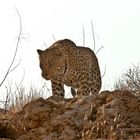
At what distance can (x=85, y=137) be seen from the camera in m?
5.36

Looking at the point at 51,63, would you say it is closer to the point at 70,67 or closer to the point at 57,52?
the point at 57,52

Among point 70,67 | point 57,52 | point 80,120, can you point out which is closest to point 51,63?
point 57,52

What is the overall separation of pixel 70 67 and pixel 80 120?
5.66 m

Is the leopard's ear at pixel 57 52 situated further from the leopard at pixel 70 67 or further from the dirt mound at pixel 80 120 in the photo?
the dirt mound at pixel 80 120

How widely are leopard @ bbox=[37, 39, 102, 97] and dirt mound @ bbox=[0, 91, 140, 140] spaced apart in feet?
15.7

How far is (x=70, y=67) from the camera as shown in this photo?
11477mm

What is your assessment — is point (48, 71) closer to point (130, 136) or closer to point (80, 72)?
point (80, 72)

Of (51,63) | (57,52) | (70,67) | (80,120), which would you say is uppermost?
(57,52)

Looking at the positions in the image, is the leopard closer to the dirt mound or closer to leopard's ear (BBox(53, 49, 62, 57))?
leopard's ear (BBox(53, 49, 62, 57))

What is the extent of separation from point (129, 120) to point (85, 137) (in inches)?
22.0

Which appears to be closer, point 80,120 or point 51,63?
point 80,120

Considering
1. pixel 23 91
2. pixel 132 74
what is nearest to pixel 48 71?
pixel 23 91

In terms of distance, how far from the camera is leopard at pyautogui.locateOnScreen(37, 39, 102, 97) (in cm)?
1117

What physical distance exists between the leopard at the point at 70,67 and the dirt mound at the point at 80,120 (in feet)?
15.7
